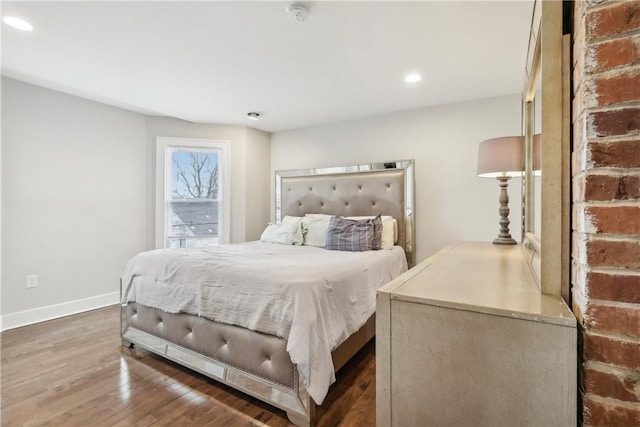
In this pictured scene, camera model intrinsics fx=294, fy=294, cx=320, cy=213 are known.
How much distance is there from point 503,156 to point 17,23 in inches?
135

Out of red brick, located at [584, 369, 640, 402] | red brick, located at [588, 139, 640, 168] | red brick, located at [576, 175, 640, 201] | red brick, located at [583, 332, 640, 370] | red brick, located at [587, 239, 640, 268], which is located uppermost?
red brick, located at [588, 139, 640, 168]

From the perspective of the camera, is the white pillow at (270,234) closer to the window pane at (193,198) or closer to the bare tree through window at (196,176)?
the window pane at (193,198)

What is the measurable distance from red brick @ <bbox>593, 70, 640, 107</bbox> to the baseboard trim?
4.53 metres

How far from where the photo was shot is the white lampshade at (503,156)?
1.99 meters

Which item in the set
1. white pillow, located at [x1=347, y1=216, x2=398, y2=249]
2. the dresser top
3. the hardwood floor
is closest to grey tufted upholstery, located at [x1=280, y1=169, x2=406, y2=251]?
white pillow, located at [x1=347, y1=216, x2=398, y2=249]

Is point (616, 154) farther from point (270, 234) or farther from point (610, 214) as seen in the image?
point (270, 234)

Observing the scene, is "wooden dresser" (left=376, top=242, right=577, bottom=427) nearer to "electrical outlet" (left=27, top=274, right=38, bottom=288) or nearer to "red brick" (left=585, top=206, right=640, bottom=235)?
"red brick" (left=585, top=206, right=640, bottom=235)

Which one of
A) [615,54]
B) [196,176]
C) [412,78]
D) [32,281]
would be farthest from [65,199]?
[615,54]

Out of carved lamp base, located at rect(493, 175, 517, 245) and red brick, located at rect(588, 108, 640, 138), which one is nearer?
red brick, located at rect(588, 108, 640, 138)

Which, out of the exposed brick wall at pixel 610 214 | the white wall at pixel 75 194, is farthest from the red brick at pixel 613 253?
the white wall at pixel 75 194

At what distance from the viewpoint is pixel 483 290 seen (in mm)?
938

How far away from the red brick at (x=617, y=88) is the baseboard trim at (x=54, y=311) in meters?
4.53

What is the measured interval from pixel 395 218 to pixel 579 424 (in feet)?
9.19

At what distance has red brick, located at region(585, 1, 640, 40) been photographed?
2.10 ft
